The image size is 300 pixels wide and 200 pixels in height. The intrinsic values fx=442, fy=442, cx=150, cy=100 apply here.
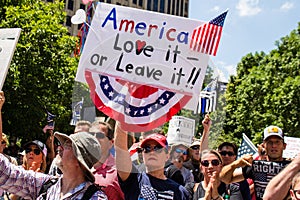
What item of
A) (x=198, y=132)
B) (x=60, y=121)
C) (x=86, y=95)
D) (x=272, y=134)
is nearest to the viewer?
(x=86, y=95)

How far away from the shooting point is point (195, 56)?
2.51 metres

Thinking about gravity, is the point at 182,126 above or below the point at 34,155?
above

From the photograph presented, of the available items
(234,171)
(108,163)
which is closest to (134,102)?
(108,163)

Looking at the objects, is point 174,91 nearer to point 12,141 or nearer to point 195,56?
point 195,56

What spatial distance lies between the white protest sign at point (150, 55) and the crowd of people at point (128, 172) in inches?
11.4

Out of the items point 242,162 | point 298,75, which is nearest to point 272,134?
point 242,162

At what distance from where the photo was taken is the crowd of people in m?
2.65

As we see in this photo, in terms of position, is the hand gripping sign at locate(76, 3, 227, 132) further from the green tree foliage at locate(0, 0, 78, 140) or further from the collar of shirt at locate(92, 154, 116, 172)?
the green tree foliage at locate(0, 0, 78, 140)

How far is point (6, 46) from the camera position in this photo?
400cm

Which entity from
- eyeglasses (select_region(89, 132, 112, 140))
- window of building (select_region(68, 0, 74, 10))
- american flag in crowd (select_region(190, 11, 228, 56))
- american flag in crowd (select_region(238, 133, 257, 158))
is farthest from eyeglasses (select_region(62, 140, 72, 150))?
window of building (select_region(68, 0, 74, 10))

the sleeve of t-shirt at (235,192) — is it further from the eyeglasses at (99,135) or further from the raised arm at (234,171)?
the eyeglasses at (99,135)

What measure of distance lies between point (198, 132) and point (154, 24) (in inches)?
28.1

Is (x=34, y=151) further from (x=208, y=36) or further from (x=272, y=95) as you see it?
(x=272, y=95)

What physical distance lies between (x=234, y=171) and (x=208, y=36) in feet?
4.87
